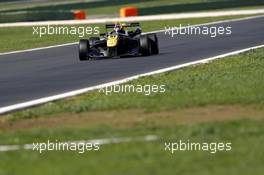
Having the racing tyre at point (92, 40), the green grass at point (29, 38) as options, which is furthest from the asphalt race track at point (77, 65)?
the green grass at point (29, 38)

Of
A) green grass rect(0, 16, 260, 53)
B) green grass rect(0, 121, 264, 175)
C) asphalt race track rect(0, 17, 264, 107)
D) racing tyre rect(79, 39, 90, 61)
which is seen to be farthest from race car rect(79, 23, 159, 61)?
green grass rect(0, 121, 264, 175)

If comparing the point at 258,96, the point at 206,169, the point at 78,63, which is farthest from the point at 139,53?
the point at 206,169

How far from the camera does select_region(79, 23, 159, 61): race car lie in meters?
23.3

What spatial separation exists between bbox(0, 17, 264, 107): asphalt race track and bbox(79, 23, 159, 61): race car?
0.36 m

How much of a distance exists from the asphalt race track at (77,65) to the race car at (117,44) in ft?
1.18

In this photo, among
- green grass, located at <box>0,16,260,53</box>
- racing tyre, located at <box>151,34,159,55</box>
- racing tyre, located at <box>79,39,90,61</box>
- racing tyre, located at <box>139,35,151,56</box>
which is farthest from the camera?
green grass, located at <box>0,16,260,53</box>

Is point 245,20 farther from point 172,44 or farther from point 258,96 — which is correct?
point 258,96

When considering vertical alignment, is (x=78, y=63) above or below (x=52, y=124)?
below

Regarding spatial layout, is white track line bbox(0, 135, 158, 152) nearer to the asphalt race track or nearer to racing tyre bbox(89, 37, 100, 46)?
the asphalt race track

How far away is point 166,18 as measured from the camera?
167ft

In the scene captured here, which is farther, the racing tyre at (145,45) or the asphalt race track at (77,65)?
the racing tyre at (145,45)

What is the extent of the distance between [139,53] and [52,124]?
40.1 ft

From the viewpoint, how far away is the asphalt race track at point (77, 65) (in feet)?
55.4

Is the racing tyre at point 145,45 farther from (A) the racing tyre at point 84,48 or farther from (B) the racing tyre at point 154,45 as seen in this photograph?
(A) the racing tyre at point 84,48
